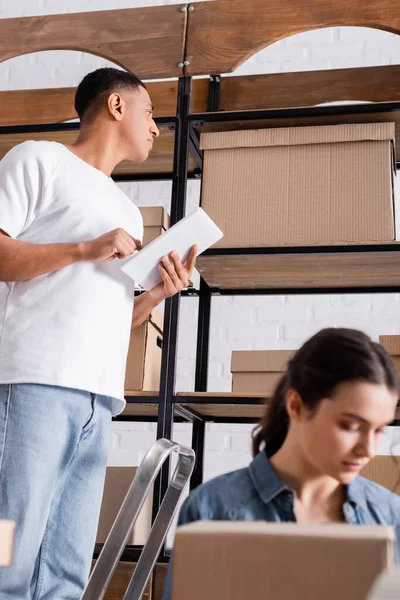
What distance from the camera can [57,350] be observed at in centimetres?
153

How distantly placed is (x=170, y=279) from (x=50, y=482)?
1.68ft

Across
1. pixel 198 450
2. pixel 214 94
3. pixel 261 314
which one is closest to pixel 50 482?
pixel 198 450

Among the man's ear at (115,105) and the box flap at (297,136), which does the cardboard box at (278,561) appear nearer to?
the man's ear at (115,105)

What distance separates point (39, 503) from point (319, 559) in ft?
3.26

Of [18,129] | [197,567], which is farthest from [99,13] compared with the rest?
[197,567]

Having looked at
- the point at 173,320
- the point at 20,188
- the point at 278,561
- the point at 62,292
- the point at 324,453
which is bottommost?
the point at 278,561

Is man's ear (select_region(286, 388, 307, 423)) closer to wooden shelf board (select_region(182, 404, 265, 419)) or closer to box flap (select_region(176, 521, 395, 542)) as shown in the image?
box flap (select_region(176, 521, 395, 542))

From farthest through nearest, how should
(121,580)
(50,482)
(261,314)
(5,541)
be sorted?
(261,314), (121,580), (50,482), (5,541)

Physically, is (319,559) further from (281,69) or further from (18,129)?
(281,69)

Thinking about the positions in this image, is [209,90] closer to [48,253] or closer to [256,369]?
[256,369]

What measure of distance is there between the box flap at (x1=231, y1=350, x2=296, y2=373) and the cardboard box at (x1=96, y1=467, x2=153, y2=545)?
1.42ft

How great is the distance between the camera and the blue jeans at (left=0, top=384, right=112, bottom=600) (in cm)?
146

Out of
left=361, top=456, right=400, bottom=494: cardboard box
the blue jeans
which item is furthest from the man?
left=361, top=456, right=400, bottom=494: cardboard box

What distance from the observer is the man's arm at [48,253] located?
155cm
